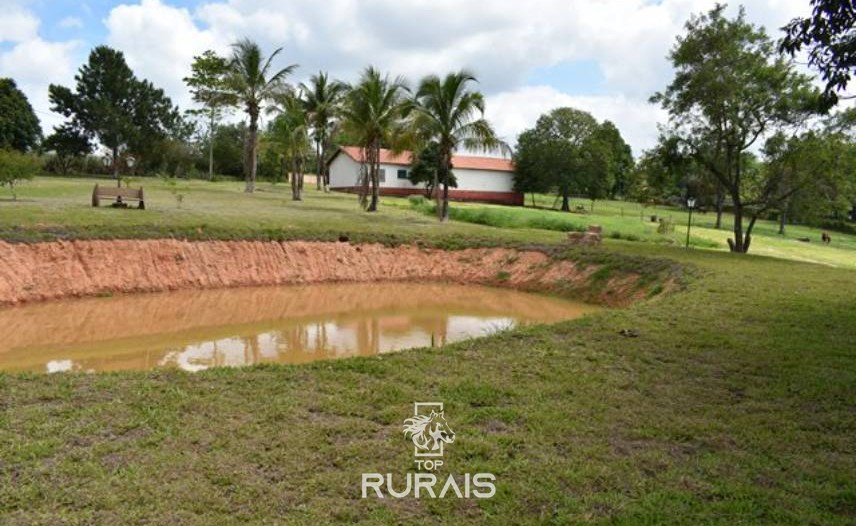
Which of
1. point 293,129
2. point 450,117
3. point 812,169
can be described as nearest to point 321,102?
point 293,129

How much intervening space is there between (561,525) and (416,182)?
45284 mm

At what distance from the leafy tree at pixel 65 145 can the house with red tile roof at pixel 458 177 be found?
72.6 feet

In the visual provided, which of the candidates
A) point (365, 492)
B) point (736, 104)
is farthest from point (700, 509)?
point (736, 104)

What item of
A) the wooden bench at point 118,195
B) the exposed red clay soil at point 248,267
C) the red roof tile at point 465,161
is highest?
the red roof tile at point 465,161

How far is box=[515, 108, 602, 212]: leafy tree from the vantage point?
155 ft

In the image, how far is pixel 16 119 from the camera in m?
50.1

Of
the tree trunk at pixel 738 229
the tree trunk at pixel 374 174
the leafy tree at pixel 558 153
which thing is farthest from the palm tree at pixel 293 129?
the tree trunk at pixel 738 229

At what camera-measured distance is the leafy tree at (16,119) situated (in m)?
48.4

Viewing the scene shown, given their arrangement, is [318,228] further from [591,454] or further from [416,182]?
[416,182]

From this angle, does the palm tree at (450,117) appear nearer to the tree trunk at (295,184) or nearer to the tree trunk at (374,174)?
the tree trunk at (374,174)

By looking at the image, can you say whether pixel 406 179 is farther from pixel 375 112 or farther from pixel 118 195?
pixel 118 195

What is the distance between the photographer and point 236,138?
64.2m

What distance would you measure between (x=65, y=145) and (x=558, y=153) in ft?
139
